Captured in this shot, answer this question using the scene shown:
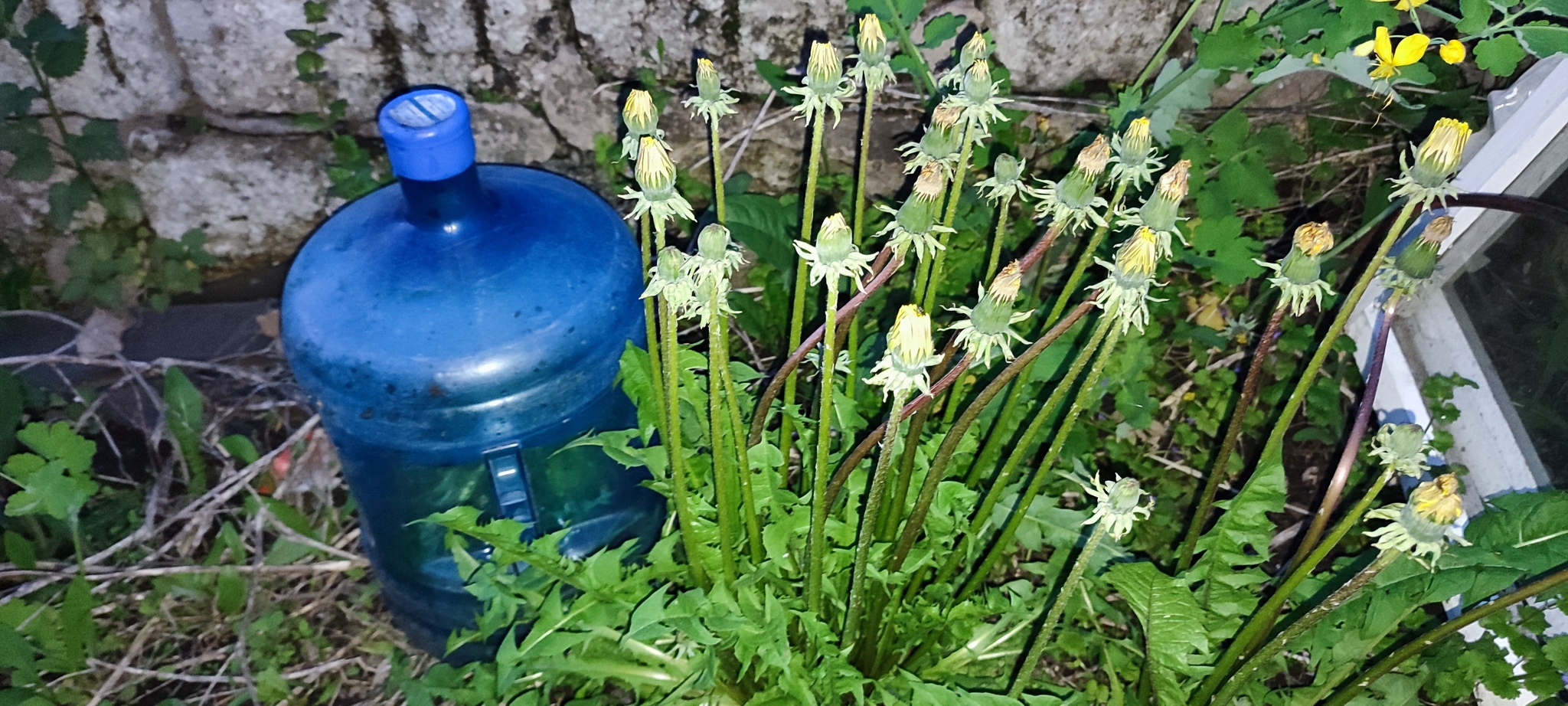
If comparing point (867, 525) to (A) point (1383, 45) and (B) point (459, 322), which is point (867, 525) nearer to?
(B) point (459, 322)

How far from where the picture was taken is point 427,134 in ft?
4.50

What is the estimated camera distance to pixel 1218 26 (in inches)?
76.0

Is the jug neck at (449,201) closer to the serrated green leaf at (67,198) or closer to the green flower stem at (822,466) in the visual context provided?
the green flower stem at (822,466)

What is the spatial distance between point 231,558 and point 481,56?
1.23 meters

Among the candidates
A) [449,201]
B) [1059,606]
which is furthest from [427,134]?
[1059,606]

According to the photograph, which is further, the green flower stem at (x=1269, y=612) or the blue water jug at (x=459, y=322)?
the blue water jug at (x=459, y=322)

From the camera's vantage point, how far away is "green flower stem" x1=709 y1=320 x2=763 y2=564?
1.18 meters

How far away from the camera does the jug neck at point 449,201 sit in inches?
58.7

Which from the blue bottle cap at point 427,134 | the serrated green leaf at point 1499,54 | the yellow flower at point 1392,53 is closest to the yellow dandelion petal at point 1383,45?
the yellow flower at point 1392,53

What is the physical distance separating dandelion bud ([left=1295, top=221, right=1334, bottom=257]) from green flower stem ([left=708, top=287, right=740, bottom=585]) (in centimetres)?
65

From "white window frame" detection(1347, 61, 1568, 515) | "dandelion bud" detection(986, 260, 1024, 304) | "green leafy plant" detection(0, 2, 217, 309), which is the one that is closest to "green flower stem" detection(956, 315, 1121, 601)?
"dandelion bud" detection(986, 260, 1024, 304)

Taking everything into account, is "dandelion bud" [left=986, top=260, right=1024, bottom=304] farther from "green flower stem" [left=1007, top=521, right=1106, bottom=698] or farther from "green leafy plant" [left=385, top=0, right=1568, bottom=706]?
"green flower stem" [left=1007, top=521, right=1106, bottom=698]

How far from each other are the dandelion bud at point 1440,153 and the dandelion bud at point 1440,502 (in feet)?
1.08

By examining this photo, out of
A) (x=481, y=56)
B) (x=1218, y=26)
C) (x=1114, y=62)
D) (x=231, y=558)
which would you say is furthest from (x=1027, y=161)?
(x=231, y=558)
